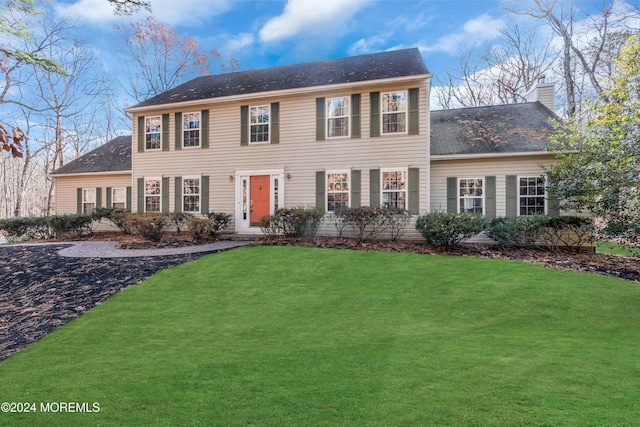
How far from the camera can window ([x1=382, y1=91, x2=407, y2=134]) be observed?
11438 mm

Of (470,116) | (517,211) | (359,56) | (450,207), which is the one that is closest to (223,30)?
(359,56)

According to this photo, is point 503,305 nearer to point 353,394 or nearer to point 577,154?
point 353,394

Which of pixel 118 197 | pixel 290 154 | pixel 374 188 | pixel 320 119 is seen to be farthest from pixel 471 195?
pixel 118 197

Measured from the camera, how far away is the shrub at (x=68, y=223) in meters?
14.1

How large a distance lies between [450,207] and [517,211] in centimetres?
214

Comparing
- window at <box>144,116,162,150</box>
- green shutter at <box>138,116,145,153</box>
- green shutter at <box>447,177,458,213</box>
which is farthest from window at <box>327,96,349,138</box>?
green shutter at <box>138,116,145,153</box>

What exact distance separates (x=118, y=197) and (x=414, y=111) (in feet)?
44.5

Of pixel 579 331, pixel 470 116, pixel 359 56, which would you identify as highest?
pixel 359 56

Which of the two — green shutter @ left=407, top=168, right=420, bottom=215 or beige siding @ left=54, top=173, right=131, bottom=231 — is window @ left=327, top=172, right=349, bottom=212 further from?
beige siding @ left=54, top=173, right=131, bottom=231

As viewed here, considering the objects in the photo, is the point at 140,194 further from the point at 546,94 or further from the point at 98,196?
the point at 546,94

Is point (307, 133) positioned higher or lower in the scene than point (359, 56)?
lower

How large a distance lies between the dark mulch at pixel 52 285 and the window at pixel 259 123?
5.46 metres

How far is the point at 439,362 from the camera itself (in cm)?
345

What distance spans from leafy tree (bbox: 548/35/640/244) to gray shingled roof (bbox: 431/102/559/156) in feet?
7.15
